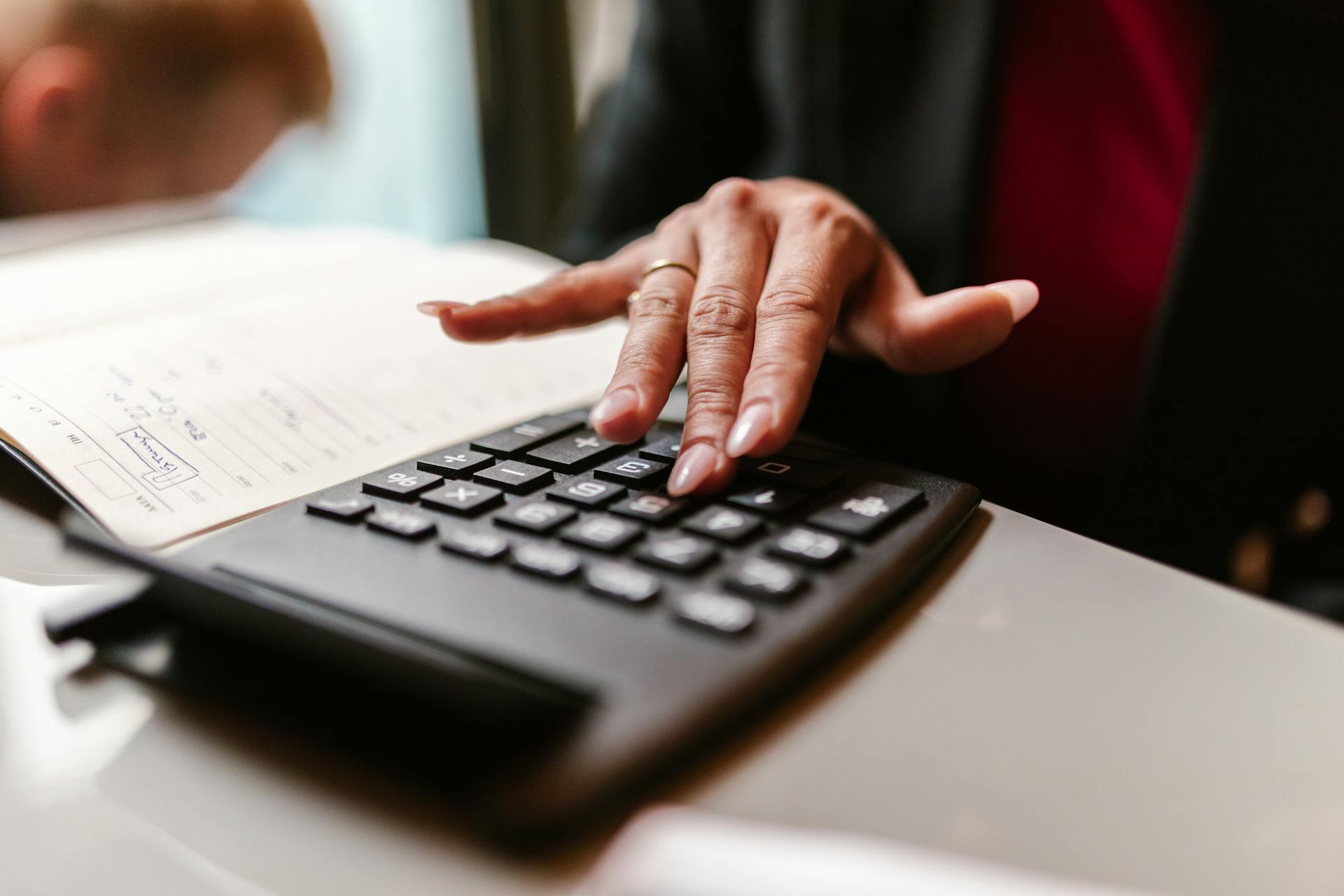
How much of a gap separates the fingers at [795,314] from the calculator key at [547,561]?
75 mm

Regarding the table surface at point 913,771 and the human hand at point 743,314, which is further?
the human hand at point 743,314

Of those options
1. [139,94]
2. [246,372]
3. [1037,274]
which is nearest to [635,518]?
[246,372]

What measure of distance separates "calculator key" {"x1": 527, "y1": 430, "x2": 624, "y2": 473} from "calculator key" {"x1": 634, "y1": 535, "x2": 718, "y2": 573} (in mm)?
67

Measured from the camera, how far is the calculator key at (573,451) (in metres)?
0.30

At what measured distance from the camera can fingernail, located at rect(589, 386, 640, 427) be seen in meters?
0.31

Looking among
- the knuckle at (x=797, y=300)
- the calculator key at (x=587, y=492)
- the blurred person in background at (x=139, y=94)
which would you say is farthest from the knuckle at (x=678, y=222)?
the blurred person in background at (x=139, y=94)

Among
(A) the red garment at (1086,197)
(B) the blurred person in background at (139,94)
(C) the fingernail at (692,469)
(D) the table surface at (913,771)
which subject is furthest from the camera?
(B) the blurred person in background at (139,94)

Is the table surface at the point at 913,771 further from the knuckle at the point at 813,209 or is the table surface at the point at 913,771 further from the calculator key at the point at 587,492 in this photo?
the knuckle at the point at 813,209

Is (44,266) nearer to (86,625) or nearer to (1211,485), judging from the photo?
(86,625)

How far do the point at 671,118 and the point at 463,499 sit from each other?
1.99ft

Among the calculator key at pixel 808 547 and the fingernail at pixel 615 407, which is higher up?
the fingernail at pixel 615 407

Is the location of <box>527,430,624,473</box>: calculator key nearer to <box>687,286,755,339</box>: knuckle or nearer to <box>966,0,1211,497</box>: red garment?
<box>687,286,755,339</box>: knuckle

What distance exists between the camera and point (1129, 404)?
57 centimetres

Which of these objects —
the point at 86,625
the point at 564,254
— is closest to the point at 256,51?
the point at 564,254
